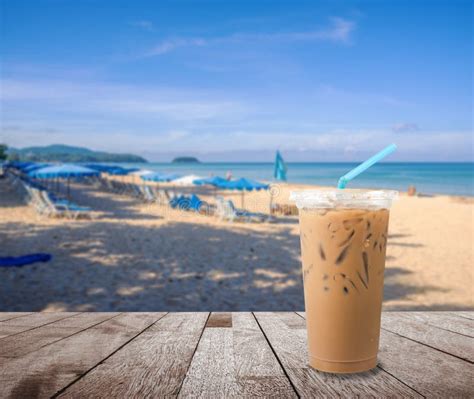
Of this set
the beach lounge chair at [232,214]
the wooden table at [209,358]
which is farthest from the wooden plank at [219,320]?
the beach lounge chair at [232,214]

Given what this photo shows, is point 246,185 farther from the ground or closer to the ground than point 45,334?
closer to the ground

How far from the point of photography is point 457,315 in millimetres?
1811

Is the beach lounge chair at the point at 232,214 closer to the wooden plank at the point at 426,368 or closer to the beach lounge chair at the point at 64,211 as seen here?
the beach lounge chair at the point at 64,211

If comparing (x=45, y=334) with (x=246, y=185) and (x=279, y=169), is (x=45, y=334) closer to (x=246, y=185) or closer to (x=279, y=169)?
(x=246, y=185)

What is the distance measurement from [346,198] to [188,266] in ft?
23.8

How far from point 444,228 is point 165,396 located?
14786 millimetres

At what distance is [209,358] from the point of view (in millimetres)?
1242

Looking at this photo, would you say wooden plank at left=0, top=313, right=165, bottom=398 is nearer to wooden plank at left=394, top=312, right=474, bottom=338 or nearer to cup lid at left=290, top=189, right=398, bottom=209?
cup lid at left=290, top=189, right=398, bottom=209

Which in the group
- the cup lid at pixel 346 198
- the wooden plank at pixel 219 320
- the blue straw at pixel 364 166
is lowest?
the wooden plank at pixel 219 320

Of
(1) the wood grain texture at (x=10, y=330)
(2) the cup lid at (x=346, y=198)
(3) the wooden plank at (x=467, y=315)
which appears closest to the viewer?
(2) the cup lid at (x=346, y=198)

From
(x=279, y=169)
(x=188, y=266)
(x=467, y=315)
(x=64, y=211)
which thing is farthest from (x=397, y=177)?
(x=467, y=315)

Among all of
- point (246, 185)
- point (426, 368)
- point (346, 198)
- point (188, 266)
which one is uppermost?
point (346, 198)

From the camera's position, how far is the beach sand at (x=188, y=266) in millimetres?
6375

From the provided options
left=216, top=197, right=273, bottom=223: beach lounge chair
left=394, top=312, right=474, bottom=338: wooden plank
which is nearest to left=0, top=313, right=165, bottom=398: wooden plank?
left=394, top=312, right=474, bottom=338: wooden plank
